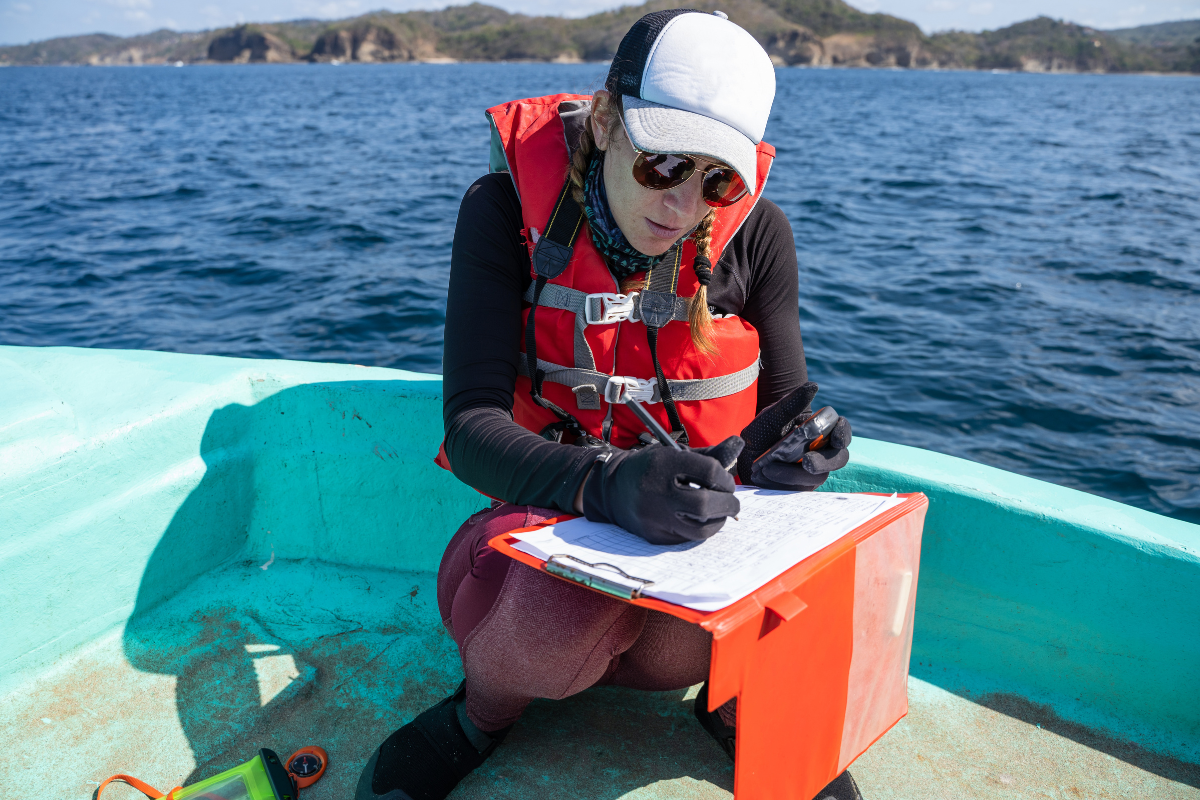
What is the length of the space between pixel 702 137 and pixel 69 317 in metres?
8.85

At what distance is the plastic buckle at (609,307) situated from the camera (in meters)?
1.68

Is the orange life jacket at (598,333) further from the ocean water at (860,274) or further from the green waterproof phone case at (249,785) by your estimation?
the ocean water at (860,274)

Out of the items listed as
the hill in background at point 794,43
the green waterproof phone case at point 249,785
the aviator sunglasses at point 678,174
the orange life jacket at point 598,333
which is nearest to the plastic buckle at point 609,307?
the orange life jacket at point 598,333

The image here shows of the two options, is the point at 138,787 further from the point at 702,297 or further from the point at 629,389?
the point at 702,297

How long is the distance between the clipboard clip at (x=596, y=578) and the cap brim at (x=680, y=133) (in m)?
0.74

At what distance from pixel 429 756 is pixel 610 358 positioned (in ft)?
2.92

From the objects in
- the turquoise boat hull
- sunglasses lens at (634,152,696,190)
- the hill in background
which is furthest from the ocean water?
the hill in background

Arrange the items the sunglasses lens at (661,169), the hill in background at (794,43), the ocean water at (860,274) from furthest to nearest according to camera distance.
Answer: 1. the hill in background at (794,43)
2. the ocean water at (860,274)
3. the sunglasses lens at (661,169)

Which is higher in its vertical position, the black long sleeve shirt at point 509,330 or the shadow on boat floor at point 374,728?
the black long sleeve shirt at point 509,330

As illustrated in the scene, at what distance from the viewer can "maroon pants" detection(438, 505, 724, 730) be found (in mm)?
1366

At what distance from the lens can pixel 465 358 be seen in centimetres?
159

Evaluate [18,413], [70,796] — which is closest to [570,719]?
[70,796]

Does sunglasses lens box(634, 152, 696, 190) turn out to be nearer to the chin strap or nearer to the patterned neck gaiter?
the patterned neck gaiter

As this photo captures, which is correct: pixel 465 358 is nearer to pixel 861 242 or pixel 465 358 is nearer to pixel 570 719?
pixel 570 719
